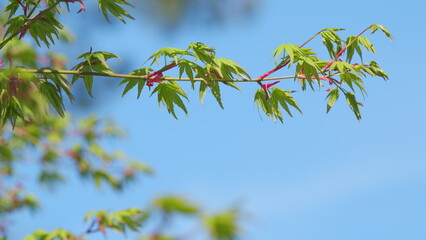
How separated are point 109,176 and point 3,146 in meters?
1.46

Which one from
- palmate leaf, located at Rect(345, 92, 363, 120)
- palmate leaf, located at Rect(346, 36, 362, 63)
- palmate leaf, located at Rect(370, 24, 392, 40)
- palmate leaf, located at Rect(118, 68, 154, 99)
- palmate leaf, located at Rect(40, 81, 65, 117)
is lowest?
palmate leaf, located at Rect(40, 81, 65, 117)

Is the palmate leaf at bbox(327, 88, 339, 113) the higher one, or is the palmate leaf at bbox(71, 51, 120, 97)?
the palmate leaf at bbox(327, 88, 339, 113)

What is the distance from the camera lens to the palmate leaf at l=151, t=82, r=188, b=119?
12.2 feet

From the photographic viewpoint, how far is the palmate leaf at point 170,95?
12.2 ft

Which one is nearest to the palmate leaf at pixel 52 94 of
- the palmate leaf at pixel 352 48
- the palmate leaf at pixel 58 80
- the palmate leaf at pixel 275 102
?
the palmate leaf at pixel 58 80

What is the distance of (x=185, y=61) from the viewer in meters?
3.52

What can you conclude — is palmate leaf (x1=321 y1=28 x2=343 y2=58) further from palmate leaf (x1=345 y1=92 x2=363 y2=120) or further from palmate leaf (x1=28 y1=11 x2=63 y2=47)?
palmate leaf (x1=28 y1=11 x2=63 y2=47)

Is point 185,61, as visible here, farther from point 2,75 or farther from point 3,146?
point 3,146

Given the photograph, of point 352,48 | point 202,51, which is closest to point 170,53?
point 202,51

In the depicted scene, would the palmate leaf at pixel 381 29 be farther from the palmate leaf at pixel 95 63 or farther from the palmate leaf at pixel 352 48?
the palmate leaf at pixel 95 63

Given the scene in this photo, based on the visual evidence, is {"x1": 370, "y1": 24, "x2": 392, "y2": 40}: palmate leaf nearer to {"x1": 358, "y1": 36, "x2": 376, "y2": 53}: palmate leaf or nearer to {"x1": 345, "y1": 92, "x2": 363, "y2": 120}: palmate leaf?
{"x1": 358, "y1": 36, "x2": 376, "y2": 53}: palmate leaf

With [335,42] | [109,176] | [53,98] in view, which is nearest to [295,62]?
[335,42]

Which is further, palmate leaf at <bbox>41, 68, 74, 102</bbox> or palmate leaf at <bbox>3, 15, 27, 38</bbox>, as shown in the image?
palmate leaf at <bbox>3, 15, 27, 38</bbox>

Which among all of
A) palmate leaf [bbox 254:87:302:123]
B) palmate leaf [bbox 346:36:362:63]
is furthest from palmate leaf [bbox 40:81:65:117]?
palmate leaf [bbox 346:36:362:63]
